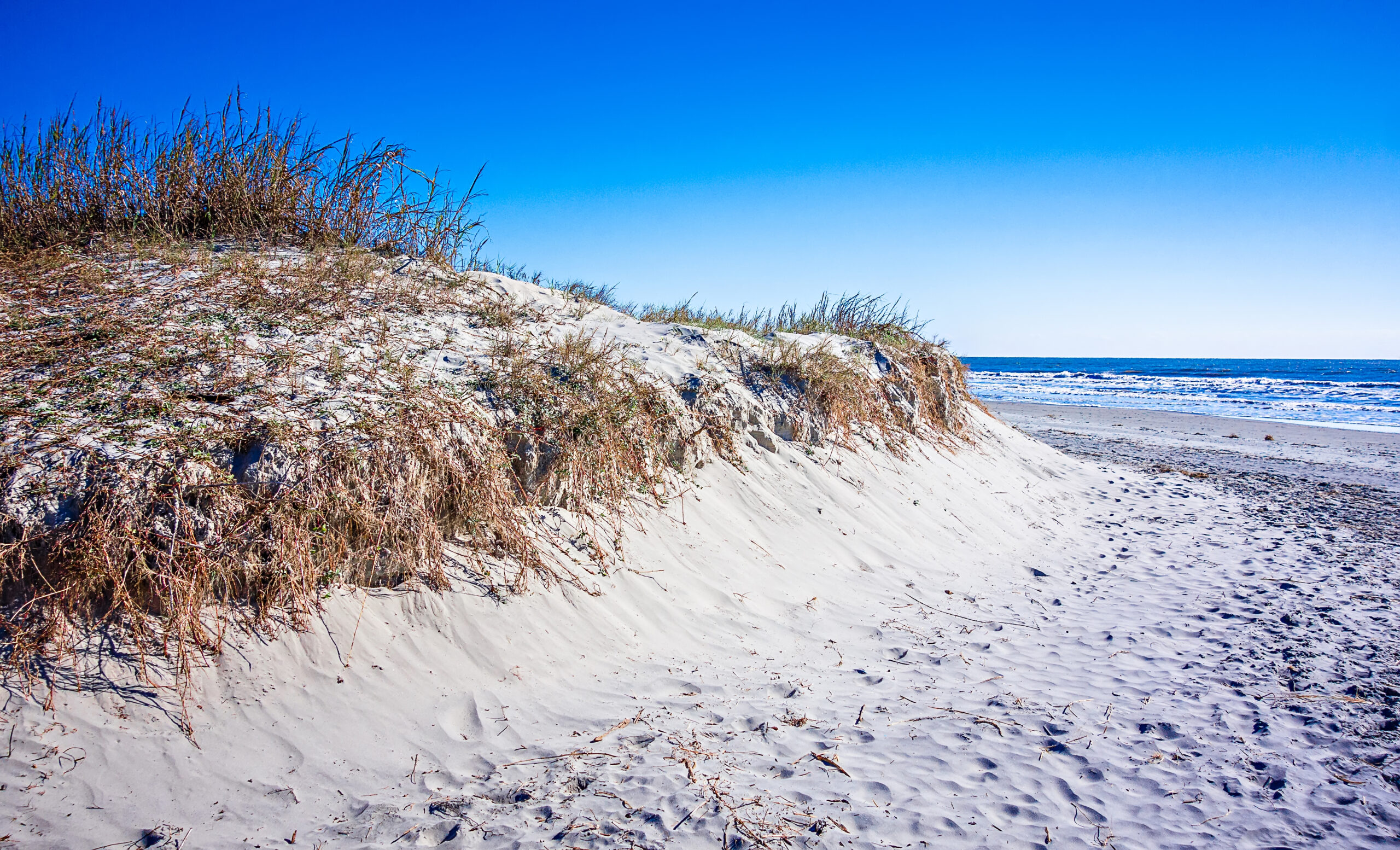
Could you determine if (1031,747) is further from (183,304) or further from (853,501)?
(183,304)

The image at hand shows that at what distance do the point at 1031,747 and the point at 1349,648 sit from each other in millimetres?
2880

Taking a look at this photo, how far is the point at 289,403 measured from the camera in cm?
369

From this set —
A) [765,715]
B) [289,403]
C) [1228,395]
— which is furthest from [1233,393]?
[289,403]

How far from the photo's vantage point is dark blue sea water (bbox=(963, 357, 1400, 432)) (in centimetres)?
2236

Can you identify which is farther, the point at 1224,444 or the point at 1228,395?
the point at 1228,395

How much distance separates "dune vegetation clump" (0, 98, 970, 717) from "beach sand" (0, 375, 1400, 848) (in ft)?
0.99

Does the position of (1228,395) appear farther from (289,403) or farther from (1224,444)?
(289,403)

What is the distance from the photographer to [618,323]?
286 inches

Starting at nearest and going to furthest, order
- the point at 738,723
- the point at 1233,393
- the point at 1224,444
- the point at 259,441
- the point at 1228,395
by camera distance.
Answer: the point at 738,723
the point at 259,441
the point at 1224,444
the point at 1228,395
the point at 1233,393

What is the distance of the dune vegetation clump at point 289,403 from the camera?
2.85m

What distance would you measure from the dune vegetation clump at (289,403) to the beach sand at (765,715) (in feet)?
0.99

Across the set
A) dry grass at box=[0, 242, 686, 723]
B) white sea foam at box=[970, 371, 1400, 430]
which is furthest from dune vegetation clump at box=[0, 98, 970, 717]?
white sea foam at box=[970, 371, 1400, 430]

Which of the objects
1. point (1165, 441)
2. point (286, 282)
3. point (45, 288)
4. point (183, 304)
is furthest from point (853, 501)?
point (1165, 441)

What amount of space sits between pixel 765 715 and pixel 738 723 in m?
0.16
